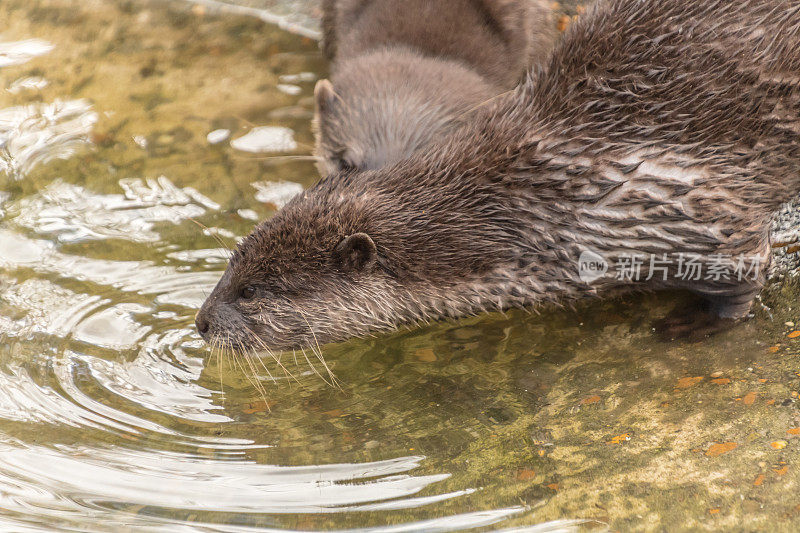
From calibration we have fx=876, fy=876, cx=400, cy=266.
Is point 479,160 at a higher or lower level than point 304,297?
higher

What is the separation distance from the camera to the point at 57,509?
7.86 ft

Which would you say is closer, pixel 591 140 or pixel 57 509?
pixel 57 509

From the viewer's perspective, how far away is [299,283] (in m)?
3.06

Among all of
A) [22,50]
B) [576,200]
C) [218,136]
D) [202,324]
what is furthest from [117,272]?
[22,50]

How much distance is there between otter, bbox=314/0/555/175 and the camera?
3814mm

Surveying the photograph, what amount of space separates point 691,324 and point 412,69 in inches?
69.7

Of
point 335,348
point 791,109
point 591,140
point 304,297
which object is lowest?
point 335,348

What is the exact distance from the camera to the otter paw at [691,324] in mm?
3045

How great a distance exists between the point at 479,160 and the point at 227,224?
1.39 meters

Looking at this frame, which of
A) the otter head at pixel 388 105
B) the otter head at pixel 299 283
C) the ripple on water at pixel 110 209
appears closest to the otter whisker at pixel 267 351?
the otter head at pixel 299 283

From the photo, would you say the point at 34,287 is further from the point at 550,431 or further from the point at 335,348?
the point at 550,431

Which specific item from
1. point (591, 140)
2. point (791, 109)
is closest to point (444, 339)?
point (591, 140)

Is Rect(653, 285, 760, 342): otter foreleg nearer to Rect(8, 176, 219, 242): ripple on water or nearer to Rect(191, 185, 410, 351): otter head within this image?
Rect(191, 185, 410, 351): otter head

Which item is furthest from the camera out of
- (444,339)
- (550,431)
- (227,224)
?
(227,224)
